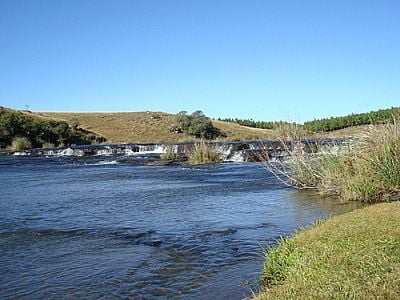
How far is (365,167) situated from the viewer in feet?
48.2

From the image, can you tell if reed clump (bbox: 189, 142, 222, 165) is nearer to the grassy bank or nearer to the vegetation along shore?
the vegetation along shore

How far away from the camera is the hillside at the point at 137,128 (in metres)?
85.4

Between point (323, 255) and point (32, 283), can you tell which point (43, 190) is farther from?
point (323, 255)

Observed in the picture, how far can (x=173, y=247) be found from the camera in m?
10.3

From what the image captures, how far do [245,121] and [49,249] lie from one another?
126527mm

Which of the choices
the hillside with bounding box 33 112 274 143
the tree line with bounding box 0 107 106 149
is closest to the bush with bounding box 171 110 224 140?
the hillside with bounding box 33 112 274 143

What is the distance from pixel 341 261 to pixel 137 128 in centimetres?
9072

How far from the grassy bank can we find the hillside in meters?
68.8

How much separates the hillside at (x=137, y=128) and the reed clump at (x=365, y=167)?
60475 mm

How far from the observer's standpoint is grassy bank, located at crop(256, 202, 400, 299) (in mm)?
5199

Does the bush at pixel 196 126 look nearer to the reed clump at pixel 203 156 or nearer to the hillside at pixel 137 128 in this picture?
the hillside at pixel 137 128

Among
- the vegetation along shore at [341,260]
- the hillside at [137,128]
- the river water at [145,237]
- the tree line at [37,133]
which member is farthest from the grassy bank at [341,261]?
the hillside at [137,128]

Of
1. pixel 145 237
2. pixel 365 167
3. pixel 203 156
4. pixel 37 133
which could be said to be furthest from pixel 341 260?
pixel 37 133

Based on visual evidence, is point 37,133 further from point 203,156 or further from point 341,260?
point 341,260
